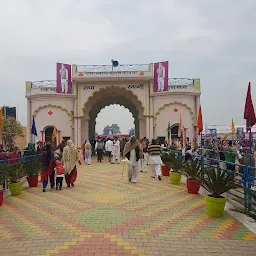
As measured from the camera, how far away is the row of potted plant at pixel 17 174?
6297mm

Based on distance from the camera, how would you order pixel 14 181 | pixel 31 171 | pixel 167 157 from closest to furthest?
pixel 14 181, pixel 31 171, pixel 167 157

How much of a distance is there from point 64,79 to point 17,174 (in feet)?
39.6

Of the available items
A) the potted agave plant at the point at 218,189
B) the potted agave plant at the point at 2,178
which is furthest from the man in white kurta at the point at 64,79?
the potted agave plant at the point at 218,189

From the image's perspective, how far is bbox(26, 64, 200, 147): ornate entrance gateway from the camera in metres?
17.8

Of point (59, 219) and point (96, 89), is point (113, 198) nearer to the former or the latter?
point (59, 219)

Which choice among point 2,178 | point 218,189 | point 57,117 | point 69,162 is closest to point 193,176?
point 218,189

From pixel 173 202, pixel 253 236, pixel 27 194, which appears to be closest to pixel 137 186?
pixel 173 202

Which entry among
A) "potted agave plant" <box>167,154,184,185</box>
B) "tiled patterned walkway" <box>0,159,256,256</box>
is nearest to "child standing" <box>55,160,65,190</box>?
"tiled patterned walkway" <box>0,159,256,256</box>

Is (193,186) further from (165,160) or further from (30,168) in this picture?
(30,168)

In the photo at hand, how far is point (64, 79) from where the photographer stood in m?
18.1

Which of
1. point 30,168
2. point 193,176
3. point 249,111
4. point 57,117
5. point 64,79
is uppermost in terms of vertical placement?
point 64,79

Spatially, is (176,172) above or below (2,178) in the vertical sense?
below

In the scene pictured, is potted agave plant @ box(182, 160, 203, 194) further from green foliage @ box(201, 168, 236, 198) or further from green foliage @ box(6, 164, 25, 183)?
green foliage @ box(6, 164, 25, 183)

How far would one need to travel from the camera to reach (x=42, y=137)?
693 inches
